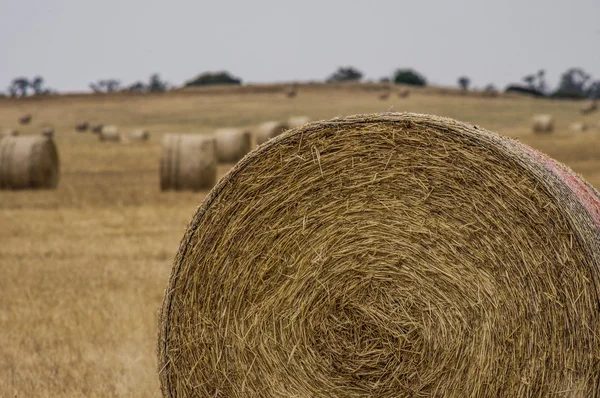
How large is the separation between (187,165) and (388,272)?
11.9m

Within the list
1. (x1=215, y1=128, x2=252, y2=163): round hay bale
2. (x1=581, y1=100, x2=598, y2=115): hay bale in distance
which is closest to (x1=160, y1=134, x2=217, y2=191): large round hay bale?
(x1=215, y1=128, x2=252, y2=163): round hay bale

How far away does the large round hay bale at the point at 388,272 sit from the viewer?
4.45 meters

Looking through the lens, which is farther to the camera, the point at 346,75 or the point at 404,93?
the point at 346,75

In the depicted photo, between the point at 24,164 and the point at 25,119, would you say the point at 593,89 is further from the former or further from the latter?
the point at 24,164

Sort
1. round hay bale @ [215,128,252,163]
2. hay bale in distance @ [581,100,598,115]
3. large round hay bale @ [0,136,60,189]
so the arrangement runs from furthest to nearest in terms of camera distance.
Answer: hay bale in distance @ [581,100,598,115]
round hay bale @ [215,128,252,163]
large round hay bale @ [0,136,60,189]

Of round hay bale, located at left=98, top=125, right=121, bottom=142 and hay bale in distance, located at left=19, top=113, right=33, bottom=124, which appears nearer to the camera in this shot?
round hay bale, located at left=98, top=125, right=121, bottom=142

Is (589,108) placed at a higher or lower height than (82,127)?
higher

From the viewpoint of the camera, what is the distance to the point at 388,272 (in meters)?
4.72

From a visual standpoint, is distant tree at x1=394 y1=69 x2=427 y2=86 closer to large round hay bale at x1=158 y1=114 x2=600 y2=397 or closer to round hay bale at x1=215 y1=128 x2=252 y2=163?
round hay bale at x1=215 y1=128 x2=252 y2=163

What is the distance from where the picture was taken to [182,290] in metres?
4.87

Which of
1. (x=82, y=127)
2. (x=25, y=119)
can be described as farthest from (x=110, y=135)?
(x=25, y=119)

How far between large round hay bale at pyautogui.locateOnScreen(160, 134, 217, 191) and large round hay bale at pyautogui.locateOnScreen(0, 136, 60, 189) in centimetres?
252

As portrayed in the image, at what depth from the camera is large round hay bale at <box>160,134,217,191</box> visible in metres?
16.3

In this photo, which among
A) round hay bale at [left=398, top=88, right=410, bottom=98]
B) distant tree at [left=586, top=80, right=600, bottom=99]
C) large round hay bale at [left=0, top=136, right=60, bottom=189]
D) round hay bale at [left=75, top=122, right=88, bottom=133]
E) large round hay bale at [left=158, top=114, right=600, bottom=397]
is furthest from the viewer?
distant tree at [left=586, top=80, right=600, bottom=99]
